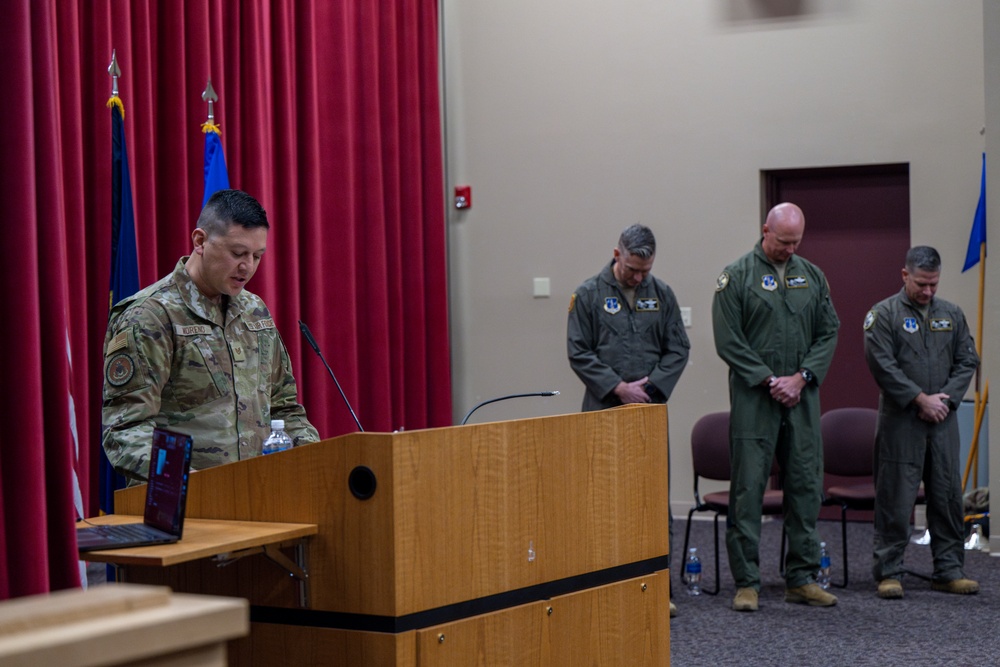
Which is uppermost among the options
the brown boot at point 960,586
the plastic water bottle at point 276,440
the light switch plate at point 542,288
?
the light switch plate at point 542,288

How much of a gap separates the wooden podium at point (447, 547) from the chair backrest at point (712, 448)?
111 inches

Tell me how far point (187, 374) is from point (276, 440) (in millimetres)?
292

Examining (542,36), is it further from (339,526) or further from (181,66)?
(339,526)

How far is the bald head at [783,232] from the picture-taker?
16.6 feet

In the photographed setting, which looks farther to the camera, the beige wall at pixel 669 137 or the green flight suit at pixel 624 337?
the beige wall at pixel 669 137

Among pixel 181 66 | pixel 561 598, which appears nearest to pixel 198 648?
pixel 561 598

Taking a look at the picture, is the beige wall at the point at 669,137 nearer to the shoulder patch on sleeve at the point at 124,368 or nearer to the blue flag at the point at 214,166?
the blue flag at the point at 214,166

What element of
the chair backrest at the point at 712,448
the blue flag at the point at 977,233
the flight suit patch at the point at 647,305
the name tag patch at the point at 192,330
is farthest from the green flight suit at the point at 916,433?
the name tag patch at the point at 192,330

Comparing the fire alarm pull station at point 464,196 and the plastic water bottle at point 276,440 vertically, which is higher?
the fire alarm pull station at point 464,196

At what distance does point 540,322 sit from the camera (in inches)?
314

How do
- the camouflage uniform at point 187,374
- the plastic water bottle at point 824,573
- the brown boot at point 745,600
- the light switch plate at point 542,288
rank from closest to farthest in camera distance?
1. the camouflage uniform at point 187,374
2. the brown boot at point 745,600
3. the plastic water bottle at point 824,573
4. the light switch plate at point 542,288

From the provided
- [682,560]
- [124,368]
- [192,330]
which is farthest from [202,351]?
[682,560]

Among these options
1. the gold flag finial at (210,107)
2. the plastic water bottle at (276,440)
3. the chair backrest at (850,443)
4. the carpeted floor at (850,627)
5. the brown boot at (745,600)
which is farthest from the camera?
the chair backrest at (850,443)

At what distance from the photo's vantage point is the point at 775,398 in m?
5.00
